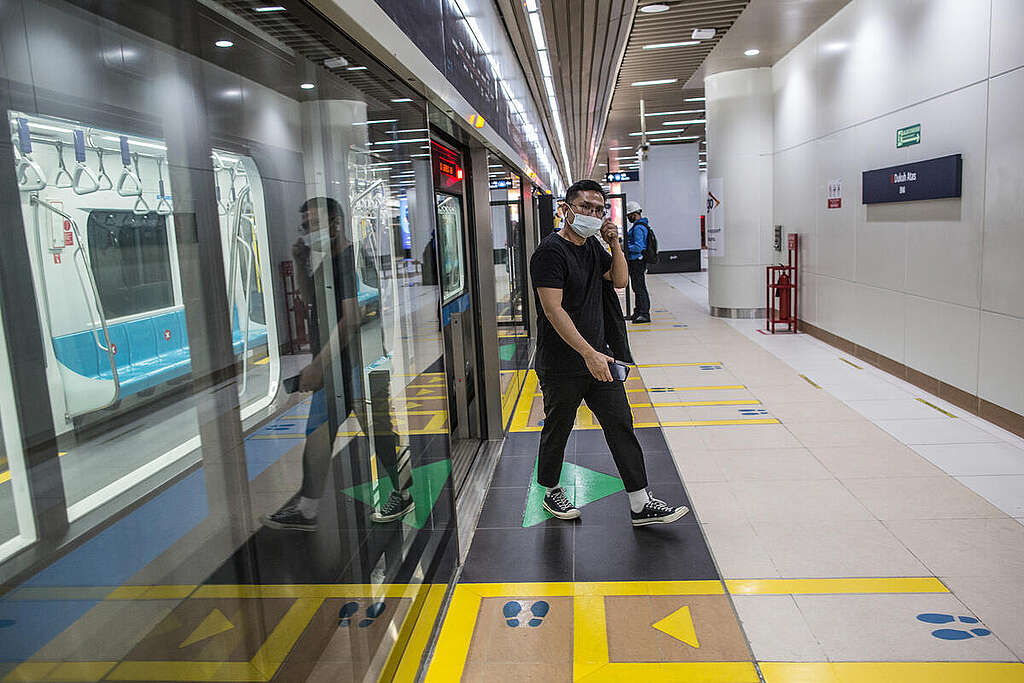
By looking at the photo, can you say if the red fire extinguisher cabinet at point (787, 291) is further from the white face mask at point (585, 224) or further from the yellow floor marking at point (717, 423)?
the white face mask at point (585, 224)

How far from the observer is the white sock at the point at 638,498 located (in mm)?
3555

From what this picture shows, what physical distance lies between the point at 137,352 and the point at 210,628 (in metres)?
0.57

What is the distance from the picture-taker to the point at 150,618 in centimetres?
143

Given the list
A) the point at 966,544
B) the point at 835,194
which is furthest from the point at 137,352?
the point at 835,194

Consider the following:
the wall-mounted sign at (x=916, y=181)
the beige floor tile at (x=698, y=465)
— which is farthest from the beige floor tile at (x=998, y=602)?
the wall-mounted sign at (x=916, y=181)

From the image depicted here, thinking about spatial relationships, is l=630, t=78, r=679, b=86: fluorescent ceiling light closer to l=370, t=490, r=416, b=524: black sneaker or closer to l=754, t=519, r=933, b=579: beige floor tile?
l=754, t=519, r=933, b=579: beige floor tile

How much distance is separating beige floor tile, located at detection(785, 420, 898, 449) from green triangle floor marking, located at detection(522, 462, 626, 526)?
1.48m

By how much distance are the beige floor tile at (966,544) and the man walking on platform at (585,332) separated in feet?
3.41

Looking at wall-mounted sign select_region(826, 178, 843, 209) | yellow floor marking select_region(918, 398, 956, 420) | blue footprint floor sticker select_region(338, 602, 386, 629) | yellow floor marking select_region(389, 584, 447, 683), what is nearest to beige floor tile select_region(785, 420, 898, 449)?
yellow floor marking select_region(918, 398, 956, 420)

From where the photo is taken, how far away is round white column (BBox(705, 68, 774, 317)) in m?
10.6

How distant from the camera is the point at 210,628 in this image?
55.8 inches

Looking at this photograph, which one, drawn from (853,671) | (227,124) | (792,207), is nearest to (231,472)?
(227,124)

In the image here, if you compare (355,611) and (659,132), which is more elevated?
(659,132)

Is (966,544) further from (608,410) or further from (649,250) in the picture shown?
(649,250)
